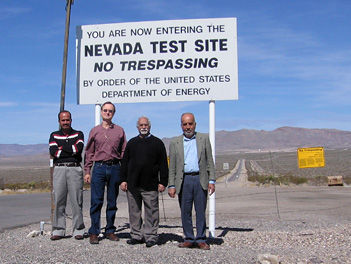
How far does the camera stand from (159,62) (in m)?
8.37

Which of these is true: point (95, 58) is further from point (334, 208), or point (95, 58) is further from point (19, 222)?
point (334, 208)

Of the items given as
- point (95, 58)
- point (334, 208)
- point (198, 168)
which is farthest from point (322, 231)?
point (334, 208)

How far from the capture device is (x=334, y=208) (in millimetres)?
14820

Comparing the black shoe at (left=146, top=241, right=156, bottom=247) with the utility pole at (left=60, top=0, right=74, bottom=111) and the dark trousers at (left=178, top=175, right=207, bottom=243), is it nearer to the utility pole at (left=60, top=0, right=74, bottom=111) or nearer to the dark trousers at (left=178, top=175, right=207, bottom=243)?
the dark trousers at (left=178, top=175, right=207, bottom=243)

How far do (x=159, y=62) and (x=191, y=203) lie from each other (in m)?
2.67

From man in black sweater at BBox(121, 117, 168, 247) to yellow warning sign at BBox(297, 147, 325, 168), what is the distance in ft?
19.3

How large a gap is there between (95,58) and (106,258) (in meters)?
3.75

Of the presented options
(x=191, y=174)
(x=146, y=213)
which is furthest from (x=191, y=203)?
(x=146, y=213)

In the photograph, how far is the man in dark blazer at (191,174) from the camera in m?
6.81

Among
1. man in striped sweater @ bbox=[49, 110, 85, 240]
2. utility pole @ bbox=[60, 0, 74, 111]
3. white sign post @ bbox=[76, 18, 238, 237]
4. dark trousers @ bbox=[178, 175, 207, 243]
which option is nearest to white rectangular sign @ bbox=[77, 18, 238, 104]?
white sign post @ bbox=[76, 18, 238, 237]

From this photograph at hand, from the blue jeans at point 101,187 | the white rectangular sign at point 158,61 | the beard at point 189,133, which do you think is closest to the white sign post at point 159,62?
the white rectangular sign at point 158,61

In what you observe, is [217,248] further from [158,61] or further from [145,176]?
[158,61]

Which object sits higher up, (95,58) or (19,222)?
(95,58)

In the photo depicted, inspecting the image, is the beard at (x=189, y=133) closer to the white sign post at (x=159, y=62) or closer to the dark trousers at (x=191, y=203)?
the dark trousers at (x=191, y=203)
